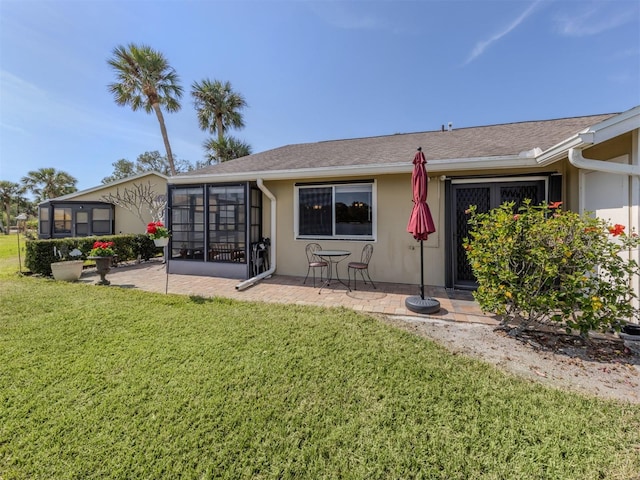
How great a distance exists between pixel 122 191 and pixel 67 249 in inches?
353

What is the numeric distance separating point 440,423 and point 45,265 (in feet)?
34.7

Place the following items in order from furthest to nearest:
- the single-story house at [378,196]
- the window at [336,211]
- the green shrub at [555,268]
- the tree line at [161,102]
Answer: the tree line at [161,102]
the window at [336,211]
the single-story house at [378,196]
the green shrub at [555,268]

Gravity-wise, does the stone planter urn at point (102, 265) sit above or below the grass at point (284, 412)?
above

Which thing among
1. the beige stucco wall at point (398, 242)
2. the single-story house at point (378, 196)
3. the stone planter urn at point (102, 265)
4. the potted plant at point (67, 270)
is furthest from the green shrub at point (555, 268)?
the potted plant at point (67, 270)

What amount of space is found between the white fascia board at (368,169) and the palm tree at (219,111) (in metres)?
11.5

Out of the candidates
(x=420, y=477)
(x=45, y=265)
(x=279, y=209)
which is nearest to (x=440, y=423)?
(x=420, y=477)

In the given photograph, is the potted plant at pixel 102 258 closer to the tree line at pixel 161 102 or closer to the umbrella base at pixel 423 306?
the umbrella base at pixel 423 306

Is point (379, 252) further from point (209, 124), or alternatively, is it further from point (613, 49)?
point (209, 124)

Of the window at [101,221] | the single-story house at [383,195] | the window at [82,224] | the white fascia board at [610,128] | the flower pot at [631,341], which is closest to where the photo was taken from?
the flower pot at [631,341]

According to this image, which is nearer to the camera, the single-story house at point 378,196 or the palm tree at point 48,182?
the single-story house at point 378,196

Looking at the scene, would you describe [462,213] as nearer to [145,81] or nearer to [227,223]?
[227,223]

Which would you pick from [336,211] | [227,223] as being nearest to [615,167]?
[336,211]

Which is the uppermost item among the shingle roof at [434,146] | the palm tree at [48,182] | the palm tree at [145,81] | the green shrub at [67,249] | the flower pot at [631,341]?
the palm tree at [145,81]

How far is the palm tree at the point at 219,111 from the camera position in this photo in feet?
60.2
